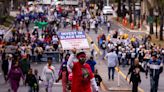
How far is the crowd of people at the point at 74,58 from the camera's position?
14.1 m

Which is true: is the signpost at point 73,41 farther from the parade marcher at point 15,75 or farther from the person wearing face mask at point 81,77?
the person wearing face mask at point 81,77

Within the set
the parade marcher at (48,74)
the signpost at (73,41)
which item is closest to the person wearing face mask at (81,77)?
the parade marcher at (48,74)

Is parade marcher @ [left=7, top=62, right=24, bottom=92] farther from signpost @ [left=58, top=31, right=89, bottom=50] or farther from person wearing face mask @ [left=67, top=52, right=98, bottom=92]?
person wearing face mask @ [left=67, top=52, right=98, bottom=92]

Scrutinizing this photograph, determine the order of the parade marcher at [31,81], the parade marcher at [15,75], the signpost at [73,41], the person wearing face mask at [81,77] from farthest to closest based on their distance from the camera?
1. the signpost at [73,41]
2. the parade marcher at [15,75]
3. the parade marcher at [31,81]
4. the person wearing face mask at [81,77]

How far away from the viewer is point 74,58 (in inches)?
670

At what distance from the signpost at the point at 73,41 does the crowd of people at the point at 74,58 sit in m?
0.49

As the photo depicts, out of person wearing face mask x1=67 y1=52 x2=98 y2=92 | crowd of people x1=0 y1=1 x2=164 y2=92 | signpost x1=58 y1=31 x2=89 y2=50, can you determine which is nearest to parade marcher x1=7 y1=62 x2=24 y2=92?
crowd of people x1=0 y1=1 x2=164 y2=92

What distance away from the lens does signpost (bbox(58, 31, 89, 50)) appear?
24109 mm

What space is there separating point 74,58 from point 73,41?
7.62 m

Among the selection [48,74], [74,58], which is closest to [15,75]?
[48,74]

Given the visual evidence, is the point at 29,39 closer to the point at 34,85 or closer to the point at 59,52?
the point at 59,52

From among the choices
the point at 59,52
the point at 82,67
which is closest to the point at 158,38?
the point at 59,52

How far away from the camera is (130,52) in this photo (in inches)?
1469

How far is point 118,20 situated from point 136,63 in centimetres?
5182
